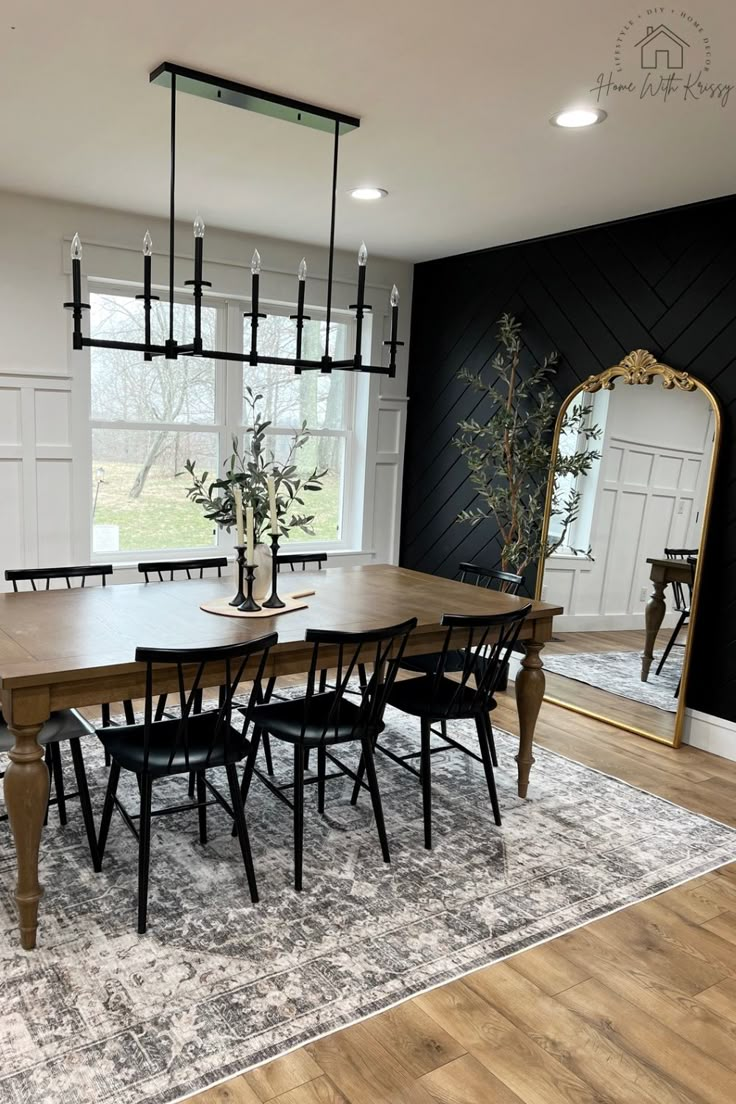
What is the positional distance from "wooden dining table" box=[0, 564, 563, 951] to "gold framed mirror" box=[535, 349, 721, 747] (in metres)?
1.02

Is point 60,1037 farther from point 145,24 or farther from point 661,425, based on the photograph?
point 661,425

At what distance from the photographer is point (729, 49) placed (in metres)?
2.32

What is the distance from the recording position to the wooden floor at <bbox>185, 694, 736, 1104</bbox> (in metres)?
1.87

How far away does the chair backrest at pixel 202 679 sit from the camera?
2.30m

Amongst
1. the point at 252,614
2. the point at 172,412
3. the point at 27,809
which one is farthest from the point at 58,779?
the point at 172,412

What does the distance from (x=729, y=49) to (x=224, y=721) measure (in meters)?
2.53

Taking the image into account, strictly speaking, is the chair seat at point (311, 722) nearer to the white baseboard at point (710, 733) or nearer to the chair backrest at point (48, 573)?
the chair backrest at point (48, 573)

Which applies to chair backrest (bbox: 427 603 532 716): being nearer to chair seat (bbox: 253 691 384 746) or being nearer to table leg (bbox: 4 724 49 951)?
chair seat (bbox: 253 691 384 746)

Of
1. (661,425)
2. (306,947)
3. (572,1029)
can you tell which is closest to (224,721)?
(306,947)

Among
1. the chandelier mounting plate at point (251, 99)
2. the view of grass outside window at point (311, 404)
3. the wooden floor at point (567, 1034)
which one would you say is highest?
the chandelier mounting plate at point (251, 99)

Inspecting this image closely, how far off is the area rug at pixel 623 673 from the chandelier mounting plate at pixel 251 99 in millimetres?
2977

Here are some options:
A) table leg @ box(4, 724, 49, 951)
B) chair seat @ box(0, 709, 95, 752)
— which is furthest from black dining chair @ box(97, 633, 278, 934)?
table leg @ box(4, 724, 49, 951)

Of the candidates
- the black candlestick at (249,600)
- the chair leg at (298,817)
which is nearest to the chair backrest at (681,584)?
the black candlestick at (249,600)

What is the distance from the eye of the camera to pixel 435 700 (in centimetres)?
313
